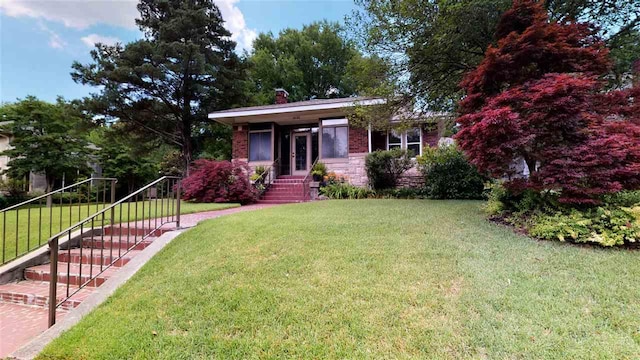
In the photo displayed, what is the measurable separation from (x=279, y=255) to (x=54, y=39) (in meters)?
12.7

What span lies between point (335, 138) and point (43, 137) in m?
13.4

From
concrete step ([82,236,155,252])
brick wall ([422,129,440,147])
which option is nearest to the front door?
brick wall ([422,129,440,147])

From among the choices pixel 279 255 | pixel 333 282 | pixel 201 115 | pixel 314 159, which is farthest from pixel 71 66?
pixel 333 282

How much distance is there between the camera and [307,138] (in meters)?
14.3

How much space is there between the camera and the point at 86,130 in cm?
1444

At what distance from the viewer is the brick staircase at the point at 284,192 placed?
1148cm

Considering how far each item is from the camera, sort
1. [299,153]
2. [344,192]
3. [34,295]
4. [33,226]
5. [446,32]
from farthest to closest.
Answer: [299,153] < [344,192] < [33,226] < [446,32] < [34,295]

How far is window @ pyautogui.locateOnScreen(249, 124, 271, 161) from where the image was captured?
13992 mm

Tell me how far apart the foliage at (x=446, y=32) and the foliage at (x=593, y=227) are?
3401 millimetres

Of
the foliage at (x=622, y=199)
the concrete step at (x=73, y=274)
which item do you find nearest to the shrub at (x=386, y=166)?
the foliage at (x=622, y=199)

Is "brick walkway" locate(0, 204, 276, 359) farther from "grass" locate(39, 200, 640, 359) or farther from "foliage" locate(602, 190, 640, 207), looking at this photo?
"foliage" locate(602, 190, 640, 207)

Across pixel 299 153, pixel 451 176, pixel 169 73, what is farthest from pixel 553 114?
pixel 169 73

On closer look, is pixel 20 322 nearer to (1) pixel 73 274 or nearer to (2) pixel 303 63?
(1) pixel 73 274

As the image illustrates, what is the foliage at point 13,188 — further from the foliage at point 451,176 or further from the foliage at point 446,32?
the foliage at point 451,176
